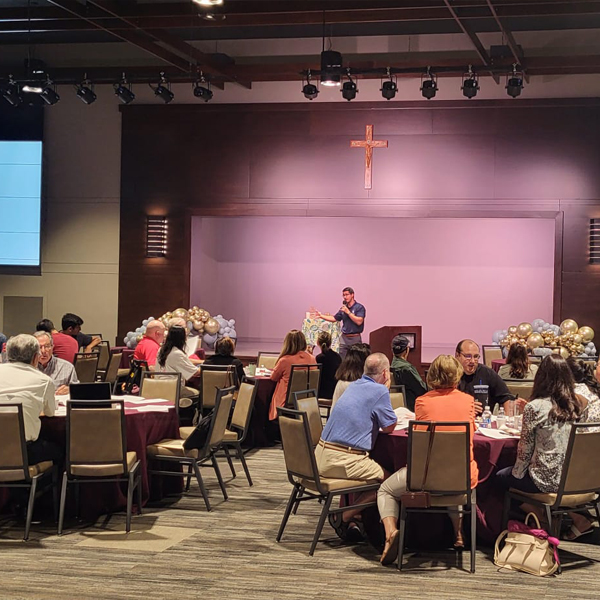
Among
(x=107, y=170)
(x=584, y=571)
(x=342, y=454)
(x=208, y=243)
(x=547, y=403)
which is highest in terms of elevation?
(x=107, y=170)

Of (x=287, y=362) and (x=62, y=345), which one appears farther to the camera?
(x=62, y=345)

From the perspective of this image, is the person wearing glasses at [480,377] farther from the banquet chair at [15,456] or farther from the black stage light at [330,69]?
the black stage light at [330,69]

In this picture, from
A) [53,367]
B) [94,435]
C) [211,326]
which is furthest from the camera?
[211,326]

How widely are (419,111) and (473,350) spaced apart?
8161mm

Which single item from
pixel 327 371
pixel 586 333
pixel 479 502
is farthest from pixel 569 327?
pixel 479 502

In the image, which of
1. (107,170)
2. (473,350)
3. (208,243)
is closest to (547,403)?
(473,350)

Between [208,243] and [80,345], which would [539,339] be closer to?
[80,345]

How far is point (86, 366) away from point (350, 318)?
3.73m

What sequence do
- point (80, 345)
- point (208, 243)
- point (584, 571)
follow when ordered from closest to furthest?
point (584, 571) → point (80, 345) → point (208, 243)

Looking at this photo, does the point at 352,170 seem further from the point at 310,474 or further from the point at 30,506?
the point at 30,506

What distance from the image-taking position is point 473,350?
6734mm

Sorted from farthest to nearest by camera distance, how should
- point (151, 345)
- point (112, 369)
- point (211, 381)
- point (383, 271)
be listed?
→ point (383, 271)
point (112, 369)
point (151, 345)
point (211, 381)

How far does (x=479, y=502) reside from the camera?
5.69m

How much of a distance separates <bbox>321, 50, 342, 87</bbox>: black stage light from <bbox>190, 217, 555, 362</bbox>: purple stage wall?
515 cm
